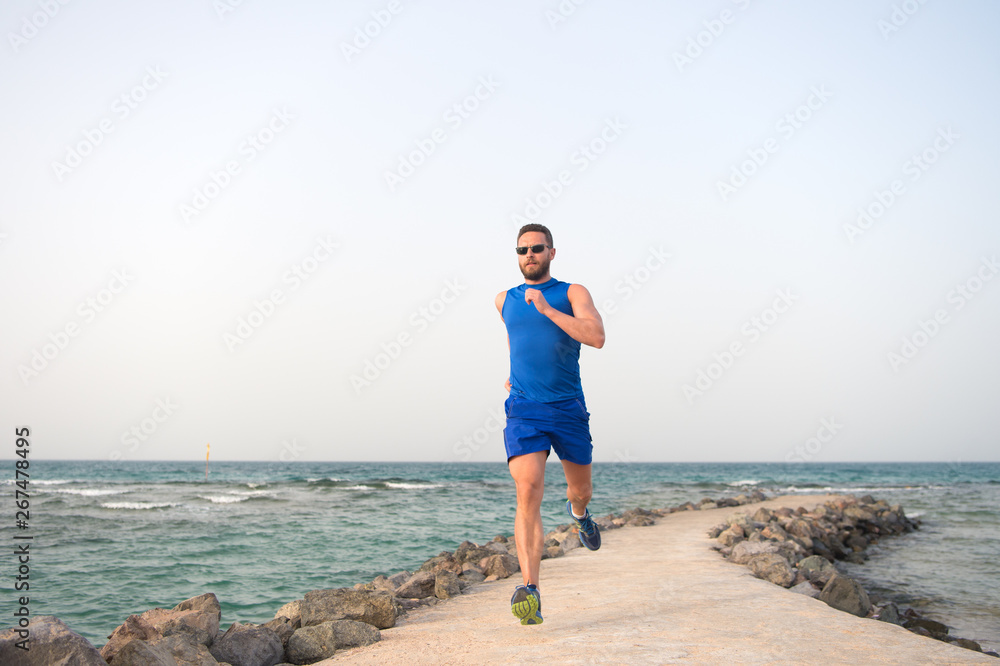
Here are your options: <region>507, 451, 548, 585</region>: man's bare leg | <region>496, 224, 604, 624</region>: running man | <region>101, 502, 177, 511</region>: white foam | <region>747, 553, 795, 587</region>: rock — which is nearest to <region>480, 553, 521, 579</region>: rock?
<region>747, 553, 795, 587</region>: rock

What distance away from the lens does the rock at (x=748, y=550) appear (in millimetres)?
7123

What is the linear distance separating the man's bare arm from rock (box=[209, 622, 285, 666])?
7.91 ft

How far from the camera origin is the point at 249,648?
3691mm

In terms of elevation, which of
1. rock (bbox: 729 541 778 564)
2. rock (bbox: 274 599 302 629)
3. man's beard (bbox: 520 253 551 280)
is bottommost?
rock (bbox: 729 541 778 564)

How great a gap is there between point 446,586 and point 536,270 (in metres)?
3.00

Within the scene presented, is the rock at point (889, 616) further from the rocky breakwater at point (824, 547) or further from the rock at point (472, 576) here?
the rock at point (472, 576)

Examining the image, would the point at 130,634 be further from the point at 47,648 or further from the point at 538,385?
the point at 538,385

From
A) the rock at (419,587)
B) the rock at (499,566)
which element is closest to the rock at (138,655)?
the rock at (419,587)

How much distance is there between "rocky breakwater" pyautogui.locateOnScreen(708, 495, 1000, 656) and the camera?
5914mm

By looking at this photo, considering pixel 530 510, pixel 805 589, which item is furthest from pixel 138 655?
pixel 805 589

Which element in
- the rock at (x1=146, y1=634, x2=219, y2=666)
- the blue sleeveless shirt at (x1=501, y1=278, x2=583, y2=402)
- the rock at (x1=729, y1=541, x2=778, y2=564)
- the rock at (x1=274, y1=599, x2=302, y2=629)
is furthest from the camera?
the rock at (x1=729, y1=541, x2=778, y2=564)

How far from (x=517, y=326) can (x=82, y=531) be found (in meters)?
12.7

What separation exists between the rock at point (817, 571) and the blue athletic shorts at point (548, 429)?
410cm

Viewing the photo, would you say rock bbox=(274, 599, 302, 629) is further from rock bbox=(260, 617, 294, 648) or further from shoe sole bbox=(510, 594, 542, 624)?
shoe sole bbox=(510, 594, 542, 624)
